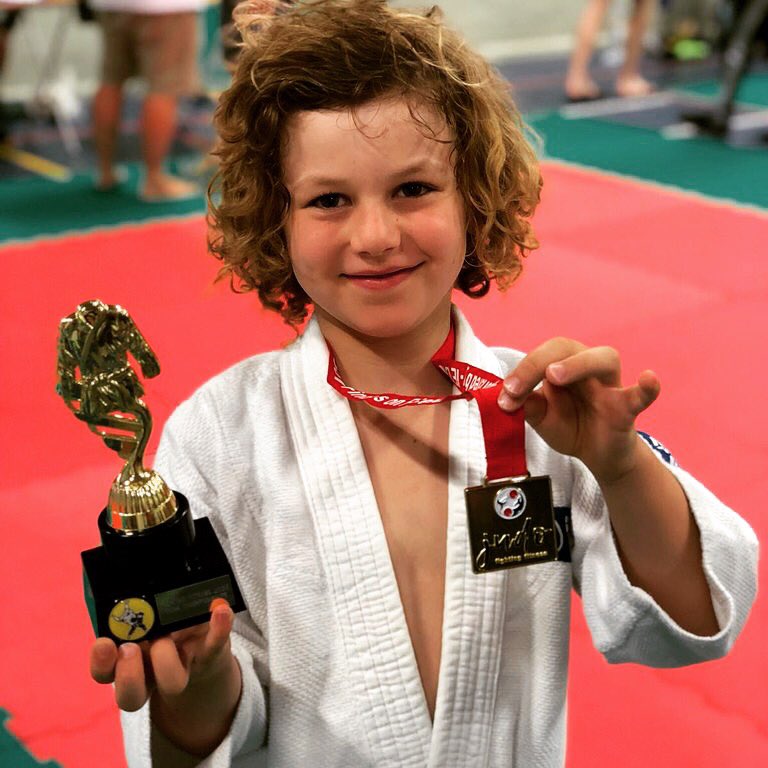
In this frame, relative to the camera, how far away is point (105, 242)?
5191 millimetres

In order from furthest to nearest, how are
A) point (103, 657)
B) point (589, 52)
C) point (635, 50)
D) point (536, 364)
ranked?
point (635, 50), point (589, 52), point (536, 364), point (103, 657)

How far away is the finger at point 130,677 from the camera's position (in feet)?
3.37

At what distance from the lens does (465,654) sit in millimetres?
1314

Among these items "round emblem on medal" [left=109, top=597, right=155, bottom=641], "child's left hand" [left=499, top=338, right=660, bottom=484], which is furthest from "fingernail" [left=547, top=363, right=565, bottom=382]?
"round emblem on medal" [left=109, top=597, right=155, bottom=641]

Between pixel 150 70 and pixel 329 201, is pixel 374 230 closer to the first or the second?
pixel 329 201

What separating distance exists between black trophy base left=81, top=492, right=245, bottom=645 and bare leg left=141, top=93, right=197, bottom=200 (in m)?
5.13

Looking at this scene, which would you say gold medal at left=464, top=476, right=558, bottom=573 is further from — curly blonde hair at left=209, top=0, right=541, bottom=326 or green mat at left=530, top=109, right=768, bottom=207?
green mat at left=530, top=109, right=768, bottom=207

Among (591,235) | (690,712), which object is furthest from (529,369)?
(591,235)

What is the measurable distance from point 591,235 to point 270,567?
4259 millimetres

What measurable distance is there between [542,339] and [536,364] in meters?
2.99

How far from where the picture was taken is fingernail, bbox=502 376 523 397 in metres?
1.14

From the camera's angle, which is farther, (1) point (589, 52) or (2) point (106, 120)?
(1) point (589, 52)

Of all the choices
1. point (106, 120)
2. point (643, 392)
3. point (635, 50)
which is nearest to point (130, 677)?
point (643, 392)

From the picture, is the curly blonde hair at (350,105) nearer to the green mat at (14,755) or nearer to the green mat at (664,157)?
the green mat at (14,755)
